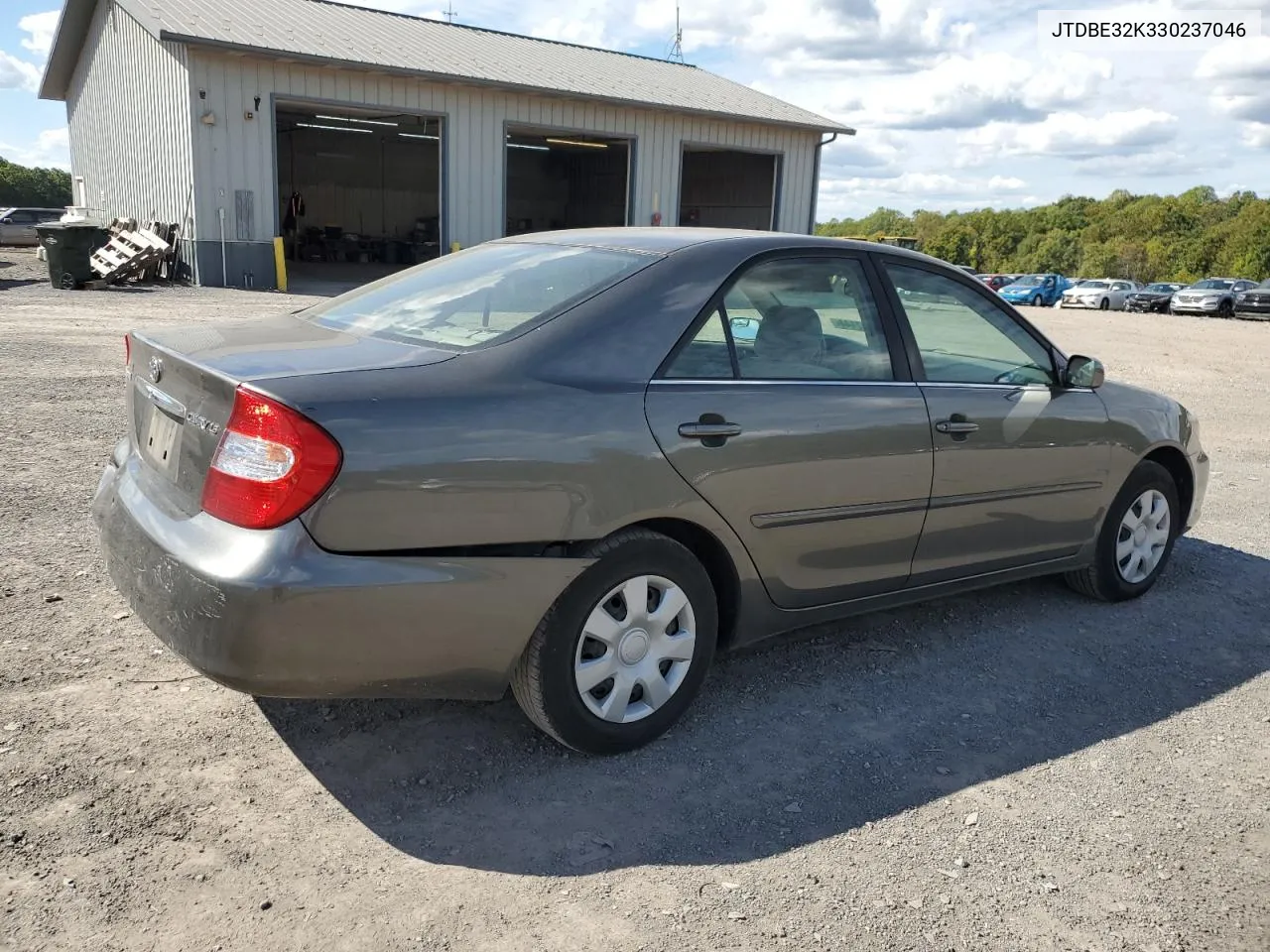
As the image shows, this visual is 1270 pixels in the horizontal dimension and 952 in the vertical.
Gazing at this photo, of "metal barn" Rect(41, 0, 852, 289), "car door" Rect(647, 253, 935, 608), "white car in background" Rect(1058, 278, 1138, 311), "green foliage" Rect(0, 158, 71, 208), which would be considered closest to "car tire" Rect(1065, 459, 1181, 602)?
"car door" Rect(647, 253, 935, 608)

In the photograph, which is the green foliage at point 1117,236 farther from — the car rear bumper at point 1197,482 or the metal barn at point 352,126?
the car rear bumper at point 1197,482

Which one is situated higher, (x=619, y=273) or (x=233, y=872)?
(x=619, y=273)

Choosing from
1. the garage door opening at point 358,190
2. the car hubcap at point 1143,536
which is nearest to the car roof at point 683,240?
the car hubcap at point 1143,536

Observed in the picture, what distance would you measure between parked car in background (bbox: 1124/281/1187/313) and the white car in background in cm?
32

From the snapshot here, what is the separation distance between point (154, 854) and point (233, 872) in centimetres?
22

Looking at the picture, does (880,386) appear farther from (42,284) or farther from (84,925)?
(42,284)

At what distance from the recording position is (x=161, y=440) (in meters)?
3.29

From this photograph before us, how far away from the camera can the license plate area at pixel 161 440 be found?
316cm

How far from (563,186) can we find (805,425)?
39098 mm

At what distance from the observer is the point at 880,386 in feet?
12.8

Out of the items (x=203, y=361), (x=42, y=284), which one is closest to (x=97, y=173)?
(x=42, y=284)

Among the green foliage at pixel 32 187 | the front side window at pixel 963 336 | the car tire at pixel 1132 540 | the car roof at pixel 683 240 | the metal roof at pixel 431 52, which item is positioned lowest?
the car tire at pixel 1132 540

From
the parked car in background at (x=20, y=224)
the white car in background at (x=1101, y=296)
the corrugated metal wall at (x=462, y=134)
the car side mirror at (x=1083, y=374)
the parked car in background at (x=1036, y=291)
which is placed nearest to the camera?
the car side mirror at (x=1083, y=374)

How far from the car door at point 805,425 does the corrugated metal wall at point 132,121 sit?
18.5 metres
